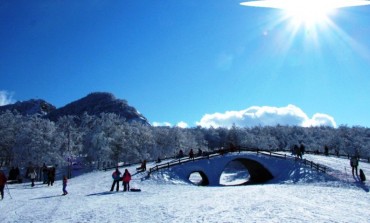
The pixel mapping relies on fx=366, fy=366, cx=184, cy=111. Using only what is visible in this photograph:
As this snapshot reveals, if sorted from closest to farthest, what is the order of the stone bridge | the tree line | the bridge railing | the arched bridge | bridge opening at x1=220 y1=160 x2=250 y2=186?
the bridge railing, the arched bridge, the stone bridge, the tree line, bridge opening at x1=220 y1=160 x2=250 y2=186

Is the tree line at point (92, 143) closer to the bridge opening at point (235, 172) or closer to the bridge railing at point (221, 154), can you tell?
the bridge railing at point (221, 154)

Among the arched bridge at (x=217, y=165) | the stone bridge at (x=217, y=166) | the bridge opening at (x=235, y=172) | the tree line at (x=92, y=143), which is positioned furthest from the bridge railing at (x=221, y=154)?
the bridge opening at (x=235, y=172)

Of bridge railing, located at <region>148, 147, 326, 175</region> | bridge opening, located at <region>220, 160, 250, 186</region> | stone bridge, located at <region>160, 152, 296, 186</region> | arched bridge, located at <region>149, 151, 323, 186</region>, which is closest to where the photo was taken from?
bridge railing, located at <region>148, 147, 326, 175</region>

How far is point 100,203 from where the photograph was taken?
22.2 metres

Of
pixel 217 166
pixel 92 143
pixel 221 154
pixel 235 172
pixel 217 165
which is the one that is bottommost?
pixel 235 172

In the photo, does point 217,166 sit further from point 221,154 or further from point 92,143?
point 92,143

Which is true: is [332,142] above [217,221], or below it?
above

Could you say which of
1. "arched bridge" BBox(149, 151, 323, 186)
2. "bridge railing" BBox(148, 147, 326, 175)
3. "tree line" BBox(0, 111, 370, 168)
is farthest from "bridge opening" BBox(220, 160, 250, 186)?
"arched bridge" BBox(149, 151, 323, 186)

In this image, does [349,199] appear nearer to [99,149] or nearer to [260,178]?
[260,178]

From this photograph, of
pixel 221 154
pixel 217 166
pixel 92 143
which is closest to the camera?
pixel 217 166

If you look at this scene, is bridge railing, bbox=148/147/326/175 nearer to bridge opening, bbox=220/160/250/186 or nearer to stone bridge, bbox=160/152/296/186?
stone bridge, bbox=160/152/296/186

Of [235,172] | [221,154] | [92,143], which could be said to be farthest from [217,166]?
[235,172]

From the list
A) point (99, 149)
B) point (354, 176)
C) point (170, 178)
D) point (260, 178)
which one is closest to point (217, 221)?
point (170, 178)

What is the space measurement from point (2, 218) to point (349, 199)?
22065mm
